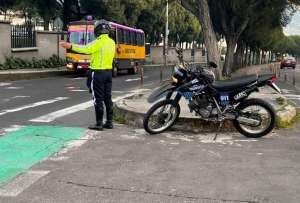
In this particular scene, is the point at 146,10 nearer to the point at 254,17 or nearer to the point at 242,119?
the point at 254,17

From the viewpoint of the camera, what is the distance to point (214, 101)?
26.7 ft

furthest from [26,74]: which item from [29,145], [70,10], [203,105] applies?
[70,10]

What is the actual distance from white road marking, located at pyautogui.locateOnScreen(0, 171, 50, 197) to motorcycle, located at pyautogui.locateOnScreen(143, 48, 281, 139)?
9.33 feet

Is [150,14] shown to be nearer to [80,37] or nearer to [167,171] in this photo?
[80,37]

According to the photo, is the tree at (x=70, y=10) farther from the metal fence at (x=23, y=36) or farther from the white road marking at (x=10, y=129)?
the white road marking at (x=10, y=129)

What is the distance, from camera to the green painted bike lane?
19.4 feet

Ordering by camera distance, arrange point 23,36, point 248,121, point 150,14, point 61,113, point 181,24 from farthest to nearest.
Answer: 1. point 181,24
2. point 150,14
3. point 23,36
4. point 61,113
5. point 248,121

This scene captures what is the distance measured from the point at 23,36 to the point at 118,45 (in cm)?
532

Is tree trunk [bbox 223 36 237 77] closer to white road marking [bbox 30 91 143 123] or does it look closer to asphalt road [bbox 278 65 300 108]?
asphalt road [bbox 278 65 300 108]

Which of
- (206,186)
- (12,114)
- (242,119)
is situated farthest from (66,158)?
(12,114)

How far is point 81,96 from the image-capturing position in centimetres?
1495

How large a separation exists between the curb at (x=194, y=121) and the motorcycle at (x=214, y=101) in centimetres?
34

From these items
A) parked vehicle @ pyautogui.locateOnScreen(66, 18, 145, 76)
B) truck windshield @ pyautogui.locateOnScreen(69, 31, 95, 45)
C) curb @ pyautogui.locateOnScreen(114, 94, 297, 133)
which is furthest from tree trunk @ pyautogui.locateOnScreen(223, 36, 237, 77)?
curb @ pyautogui.locateOnScreen(114, 94, 297, 133)

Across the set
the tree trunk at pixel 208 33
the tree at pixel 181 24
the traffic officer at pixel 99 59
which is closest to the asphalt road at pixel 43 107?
the traffic officer at pixel 99 59
